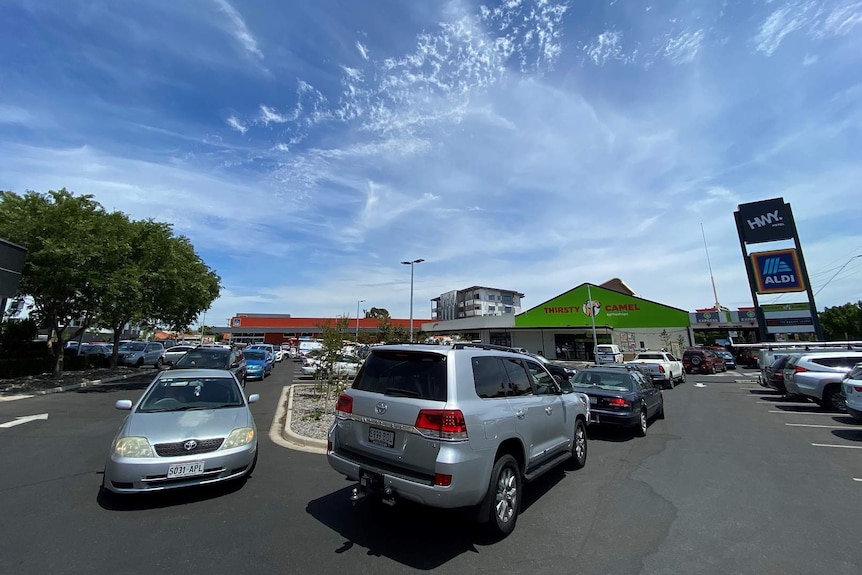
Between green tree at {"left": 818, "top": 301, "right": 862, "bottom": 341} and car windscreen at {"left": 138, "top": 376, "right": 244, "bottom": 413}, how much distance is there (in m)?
91.9

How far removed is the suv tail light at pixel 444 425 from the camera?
12.7 feet

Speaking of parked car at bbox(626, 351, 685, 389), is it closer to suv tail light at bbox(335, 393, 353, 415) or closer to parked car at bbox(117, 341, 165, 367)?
suv tail light at bbox(335, 393, 353, 415)

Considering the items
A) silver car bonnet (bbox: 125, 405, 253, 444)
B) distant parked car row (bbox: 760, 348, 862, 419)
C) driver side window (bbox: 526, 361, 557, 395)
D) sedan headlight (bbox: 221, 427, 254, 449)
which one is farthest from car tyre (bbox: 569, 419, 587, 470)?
distant parked car row (bbox: 760, 348, 862, 419)

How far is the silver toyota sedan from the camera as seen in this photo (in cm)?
471

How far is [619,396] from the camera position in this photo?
29.0 ft

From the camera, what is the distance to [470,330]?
165 feet

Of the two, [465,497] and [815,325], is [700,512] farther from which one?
[815,325]

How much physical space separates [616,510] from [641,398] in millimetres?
5013

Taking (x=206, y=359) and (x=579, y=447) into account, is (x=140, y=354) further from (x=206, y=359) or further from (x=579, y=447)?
(x=579, y=447)

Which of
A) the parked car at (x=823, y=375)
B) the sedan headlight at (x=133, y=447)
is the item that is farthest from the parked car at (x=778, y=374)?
the sedan headlight at (x=133, y=447)

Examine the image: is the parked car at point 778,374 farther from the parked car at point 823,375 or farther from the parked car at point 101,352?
the parked car at point 101,352

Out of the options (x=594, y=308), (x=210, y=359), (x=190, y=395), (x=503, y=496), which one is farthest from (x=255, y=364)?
(x=594, y=308)

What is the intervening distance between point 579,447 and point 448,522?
10.4ft

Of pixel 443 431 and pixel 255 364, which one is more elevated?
pixel 255 364
